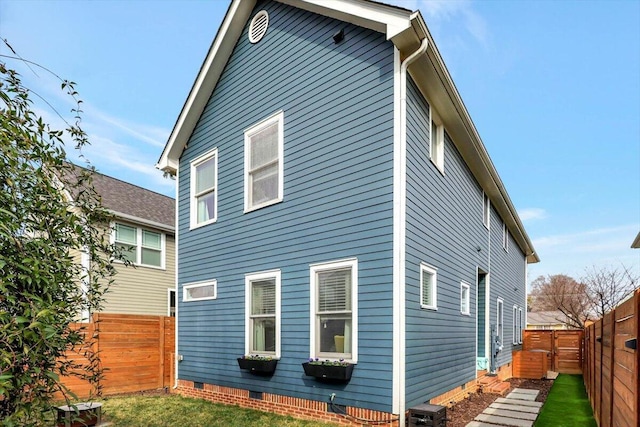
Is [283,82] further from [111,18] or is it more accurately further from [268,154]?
[111,18]

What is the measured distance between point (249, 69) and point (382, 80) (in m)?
3.75

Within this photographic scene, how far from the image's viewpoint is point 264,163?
27.5 feet

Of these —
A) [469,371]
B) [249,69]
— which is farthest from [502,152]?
[249,69]

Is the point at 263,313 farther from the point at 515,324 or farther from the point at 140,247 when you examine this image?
the point at 515,324

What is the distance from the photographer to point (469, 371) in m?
A: 9.41

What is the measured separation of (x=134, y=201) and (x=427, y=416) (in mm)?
14059

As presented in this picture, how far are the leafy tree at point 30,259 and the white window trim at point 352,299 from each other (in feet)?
14.1

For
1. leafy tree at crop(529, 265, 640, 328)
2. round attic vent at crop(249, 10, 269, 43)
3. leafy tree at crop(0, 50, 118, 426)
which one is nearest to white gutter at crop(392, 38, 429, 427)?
round attic vent at crop(249, 10, 269, 43)

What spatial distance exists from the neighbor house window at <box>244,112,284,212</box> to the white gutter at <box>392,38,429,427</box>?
252cm

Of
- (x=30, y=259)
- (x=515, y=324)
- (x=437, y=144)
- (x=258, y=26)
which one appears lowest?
(x=515, y=324)

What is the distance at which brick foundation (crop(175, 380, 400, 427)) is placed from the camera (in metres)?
5.96

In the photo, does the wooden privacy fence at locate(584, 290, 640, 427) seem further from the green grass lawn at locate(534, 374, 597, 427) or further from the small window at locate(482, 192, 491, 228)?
the small window at locate(482, 192, 491, 228)

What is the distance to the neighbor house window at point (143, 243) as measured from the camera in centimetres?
1419


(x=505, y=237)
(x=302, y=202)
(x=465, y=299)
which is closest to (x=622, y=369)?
(x=302, y=202)
